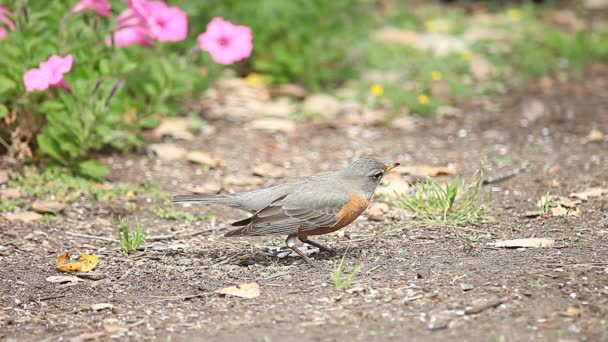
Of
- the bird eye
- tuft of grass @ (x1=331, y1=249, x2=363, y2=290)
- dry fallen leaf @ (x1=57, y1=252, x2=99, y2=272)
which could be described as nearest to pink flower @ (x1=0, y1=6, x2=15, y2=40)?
dry fallen leaf @ (x1=57, y1=252, x2=99, y2=272)

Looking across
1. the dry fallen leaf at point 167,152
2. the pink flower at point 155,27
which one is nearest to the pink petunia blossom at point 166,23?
the pink flower at point 155,27

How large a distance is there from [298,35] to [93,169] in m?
2.53

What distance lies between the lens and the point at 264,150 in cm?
686

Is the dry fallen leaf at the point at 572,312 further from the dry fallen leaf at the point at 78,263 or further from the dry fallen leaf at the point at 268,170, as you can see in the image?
the dry fallen leaf at the point at 268,170

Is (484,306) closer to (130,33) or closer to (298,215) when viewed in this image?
(298,215)

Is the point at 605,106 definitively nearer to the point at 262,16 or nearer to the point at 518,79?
the point at 518,79

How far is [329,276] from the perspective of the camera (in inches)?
170

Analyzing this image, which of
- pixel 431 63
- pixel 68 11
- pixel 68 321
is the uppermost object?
pixel 68 11

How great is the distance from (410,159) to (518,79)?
2552mm

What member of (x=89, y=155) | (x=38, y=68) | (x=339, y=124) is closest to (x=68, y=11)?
(x=38, y=68)

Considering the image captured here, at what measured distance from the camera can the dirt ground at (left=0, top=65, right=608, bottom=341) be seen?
12.2ft

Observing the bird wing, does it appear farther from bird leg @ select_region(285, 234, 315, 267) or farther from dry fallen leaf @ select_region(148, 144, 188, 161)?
dry fallen leaf @ select_region(148, 144, 188, 161)

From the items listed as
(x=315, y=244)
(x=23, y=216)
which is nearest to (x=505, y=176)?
(x=315, y=244)

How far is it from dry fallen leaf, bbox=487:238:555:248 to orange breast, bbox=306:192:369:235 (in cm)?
72
